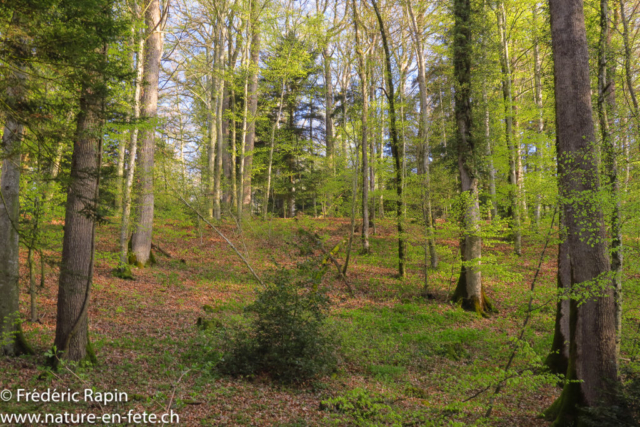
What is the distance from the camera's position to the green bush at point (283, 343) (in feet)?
21.0

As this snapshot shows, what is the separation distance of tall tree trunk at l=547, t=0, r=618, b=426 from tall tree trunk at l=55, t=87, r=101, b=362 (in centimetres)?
662

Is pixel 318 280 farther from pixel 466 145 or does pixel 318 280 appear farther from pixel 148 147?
pixel 148 147

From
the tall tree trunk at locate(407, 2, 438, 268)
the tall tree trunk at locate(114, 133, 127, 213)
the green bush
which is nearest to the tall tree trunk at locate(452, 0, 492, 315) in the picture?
the tall tree trunk at locate(407, 2, 438, 268)

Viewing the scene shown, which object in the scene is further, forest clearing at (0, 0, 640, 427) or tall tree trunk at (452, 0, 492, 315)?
tall tree trunk at (452, 0, 492, 315)

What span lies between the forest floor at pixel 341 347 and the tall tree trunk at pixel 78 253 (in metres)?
0.45

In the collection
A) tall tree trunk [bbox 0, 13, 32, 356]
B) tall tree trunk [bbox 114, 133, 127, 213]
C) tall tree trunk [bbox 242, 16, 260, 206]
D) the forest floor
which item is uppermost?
tall tree trunk [bbox 242, 16, 260, 206]

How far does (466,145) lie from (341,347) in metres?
7.36

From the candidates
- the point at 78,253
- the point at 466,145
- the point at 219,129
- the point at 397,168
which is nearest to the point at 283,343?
the point at 78,253

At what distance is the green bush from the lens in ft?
21.0

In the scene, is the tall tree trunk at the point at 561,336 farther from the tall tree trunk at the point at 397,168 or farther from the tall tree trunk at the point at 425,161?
the tall tree trunk at the point at 397,168

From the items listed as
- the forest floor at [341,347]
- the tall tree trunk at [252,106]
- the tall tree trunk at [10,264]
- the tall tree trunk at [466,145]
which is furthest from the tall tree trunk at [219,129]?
the tall tree trunk at [10,264]

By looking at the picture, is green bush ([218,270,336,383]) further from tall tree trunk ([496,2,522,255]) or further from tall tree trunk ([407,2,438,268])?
tall tree trunk ([496,2,522,255])

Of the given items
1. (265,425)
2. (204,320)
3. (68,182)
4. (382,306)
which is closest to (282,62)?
(382,306)

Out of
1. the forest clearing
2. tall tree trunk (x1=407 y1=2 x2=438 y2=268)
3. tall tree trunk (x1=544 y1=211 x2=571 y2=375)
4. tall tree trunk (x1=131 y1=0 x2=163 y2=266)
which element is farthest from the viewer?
tall tree trunk (x1=131 y1=0 x2=163 y2=266)
